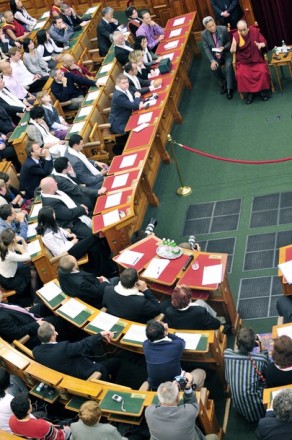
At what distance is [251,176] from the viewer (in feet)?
33.9

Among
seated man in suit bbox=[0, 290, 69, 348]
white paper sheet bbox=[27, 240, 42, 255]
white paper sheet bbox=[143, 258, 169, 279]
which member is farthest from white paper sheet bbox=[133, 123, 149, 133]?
seated man in suit bbox=[0, 290, 69, 348]

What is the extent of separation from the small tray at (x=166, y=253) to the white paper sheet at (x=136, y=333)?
1085 mm

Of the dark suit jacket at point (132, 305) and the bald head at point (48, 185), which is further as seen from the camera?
the bald head at point (48, 185)

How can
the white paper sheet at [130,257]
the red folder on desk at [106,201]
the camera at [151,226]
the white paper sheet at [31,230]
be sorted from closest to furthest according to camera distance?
the white paper sheet at [130,257] → the camera at [151,226] → the white paper sheet at [31,230] → the red folder on desk at [106,201]

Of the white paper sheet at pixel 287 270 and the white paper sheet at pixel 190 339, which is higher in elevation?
the white paper sheet at pixel 190 339

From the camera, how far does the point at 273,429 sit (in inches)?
225

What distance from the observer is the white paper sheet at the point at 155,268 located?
8084mm

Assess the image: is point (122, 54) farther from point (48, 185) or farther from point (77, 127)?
point (48, 185)

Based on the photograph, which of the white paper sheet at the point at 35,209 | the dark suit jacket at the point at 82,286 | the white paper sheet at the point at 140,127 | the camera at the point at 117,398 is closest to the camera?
the camera at the point at 117,398

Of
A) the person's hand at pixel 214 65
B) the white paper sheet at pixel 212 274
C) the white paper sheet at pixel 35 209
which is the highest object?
the white paper sheet at pixel 35 209

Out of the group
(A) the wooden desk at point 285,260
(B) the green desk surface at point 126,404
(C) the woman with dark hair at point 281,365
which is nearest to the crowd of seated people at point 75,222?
(C) the woman with dark hair at point 281,365

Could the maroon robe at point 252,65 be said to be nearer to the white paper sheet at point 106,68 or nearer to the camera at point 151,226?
the white paper sheet at point 106,68

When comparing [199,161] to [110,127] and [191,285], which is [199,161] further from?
[191,285]

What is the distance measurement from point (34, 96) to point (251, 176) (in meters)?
3.90
